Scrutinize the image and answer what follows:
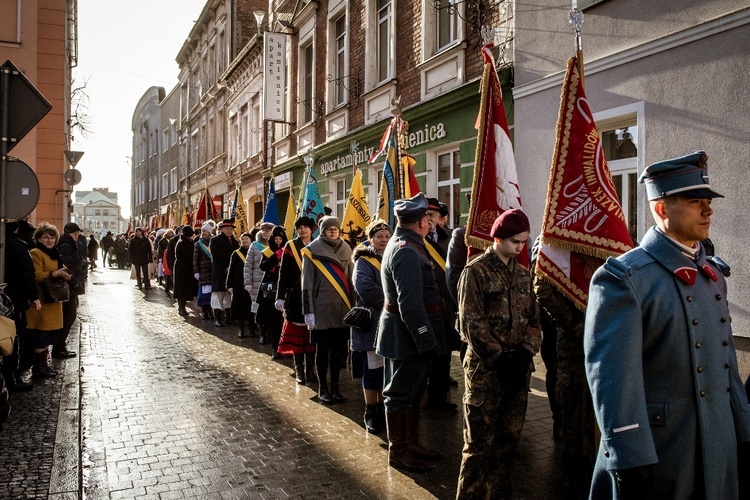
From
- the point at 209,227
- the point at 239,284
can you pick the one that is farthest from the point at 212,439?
the point at 209,227

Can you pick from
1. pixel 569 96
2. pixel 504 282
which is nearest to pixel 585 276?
pixel 504 282

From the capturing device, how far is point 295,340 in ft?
24.7

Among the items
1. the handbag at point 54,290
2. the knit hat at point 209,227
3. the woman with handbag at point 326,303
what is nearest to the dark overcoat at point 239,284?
the knit hat at point 209,227

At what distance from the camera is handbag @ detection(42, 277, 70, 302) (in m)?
7.68

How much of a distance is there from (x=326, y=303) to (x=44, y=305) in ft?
11.7

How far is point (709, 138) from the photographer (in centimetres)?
730

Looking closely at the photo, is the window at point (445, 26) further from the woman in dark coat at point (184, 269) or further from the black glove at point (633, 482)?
the black glove at point (633, 482)

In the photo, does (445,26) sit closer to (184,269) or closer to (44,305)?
(184,269)

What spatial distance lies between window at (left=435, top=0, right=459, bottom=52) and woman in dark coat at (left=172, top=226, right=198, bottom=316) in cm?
655

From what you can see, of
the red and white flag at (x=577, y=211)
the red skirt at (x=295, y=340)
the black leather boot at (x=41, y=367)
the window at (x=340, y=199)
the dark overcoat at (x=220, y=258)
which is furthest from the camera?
the window at (x=340, y=199)

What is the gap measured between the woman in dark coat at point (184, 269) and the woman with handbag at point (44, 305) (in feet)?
20.1

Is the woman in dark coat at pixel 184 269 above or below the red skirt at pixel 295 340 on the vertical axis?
above

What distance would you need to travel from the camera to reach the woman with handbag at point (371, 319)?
5734mm

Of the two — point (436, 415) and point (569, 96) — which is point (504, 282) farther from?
point (436, 415)
